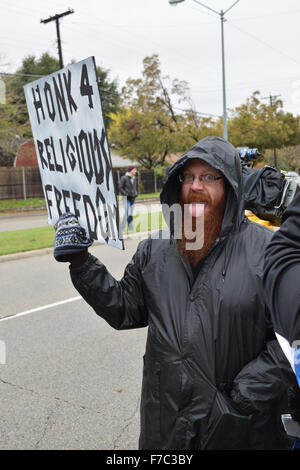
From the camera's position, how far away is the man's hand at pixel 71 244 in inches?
70.9

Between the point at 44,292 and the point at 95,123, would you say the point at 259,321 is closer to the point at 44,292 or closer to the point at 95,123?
the point at 95,123

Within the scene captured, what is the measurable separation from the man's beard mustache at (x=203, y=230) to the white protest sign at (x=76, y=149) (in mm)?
326

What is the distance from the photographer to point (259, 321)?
1.63 m

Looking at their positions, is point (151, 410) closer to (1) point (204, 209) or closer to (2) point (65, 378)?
(1) point (204, 209)

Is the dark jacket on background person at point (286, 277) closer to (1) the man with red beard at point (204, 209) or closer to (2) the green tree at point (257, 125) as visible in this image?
(1) the man with red beard at point (204, 209)

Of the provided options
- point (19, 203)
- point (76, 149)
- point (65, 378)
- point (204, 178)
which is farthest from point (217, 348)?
point (19, 203)

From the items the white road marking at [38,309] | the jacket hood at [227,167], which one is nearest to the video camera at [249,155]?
the jacket hood at [227,167]

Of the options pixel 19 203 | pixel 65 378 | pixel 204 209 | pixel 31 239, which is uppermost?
pixel 204 209

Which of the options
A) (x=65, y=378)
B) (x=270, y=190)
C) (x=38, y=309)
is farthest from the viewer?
(x=38, y=309)

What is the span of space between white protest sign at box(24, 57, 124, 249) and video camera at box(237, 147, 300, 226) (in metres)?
1.78

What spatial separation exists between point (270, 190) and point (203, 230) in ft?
6.34

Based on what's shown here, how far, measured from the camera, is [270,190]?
353cm

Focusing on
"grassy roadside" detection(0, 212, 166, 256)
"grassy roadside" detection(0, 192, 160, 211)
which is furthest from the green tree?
"grassy roadside" detection(0, 212, 166, 256)
